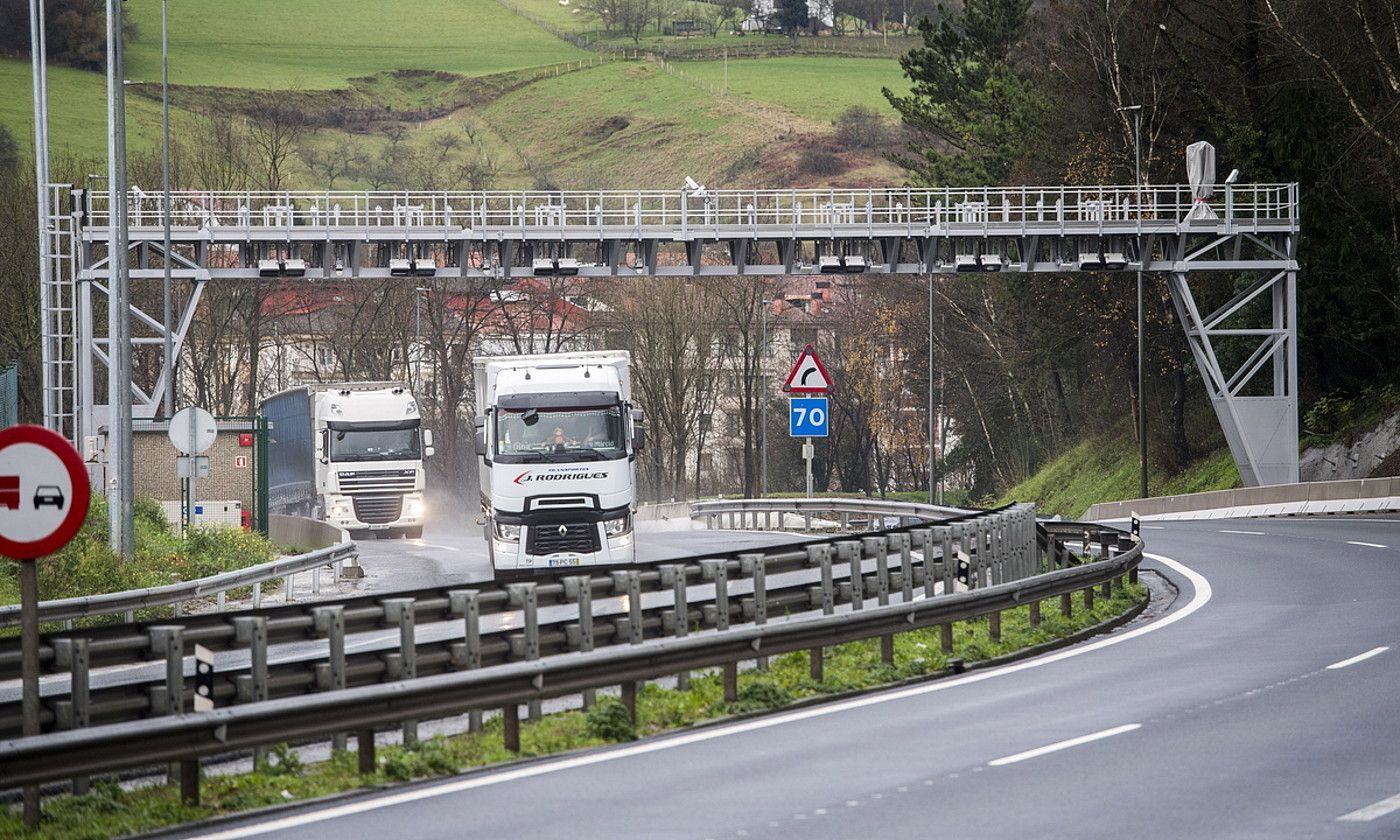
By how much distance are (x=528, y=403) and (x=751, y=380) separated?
234 ft

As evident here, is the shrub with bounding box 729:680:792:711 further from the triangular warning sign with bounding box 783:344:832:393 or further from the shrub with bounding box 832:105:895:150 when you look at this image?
the shrub with bounding box 832:105:895:150

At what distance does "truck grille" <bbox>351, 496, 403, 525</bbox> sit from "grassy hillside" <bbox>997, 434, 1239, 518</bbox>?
1130 inches

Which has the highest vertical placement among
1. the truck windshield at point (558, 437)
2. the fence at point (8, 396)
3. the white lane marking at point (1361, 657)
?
the fence at point (8, 396)

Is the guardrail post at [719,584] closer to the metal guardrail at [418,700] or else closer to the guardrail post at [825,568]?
the metal guardrail at [418,700]

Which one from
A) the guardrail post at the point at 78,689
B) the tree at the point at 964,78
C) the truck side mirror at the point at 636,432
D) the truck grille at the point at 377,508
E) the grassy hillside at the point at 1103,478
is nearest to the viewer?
the guardrail post at the point at 78,689

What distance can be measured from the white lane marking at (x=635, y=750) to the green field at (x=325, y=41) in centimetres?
14119

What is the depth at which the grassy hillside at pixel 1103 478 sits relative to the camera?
6762 cm

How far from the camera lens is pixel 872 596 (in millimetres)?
20281

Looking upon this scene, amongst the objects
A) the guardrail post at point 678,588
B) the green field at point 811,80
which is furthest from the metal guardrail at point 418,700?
the green field at point 811,80

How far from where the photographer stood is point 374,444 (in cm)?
4803

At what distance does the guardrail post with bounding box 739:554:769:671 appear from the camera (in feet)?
55.7

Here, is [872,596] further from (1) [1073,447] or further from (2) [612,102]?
(2) [612,102]

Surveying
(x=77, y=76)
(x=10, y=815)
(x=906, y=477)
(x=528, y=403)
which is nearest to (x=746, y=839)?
(x=10, y=815)

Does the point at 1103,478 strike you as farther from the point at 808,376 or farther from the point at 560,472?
the point at 560,472
